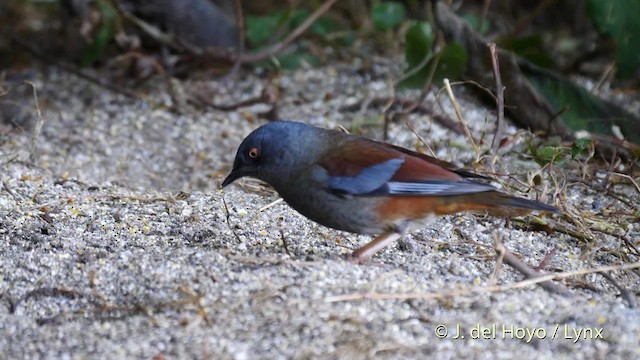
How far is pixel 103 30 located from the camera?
6.15 m

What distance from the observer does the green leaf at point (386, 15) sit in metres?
6.52

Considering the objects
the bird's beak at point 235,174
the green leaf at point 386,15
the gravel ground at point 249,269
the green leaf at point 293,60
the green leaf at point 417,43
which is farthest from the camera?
the green leaf at point 386,15

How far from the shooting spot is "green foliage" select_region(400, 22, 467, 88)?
213 inches

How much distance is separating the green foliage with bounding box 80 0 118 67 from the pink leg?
3.20m

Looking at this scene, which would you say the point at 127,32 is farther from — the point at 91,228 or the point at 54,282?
the point at 54,282

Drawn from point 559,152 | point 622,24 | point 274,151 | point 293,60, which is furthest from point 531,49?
point 274,151

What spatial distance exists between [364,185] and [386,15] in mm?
3282

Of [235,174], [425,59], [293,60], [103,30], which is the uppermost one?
[235,174]

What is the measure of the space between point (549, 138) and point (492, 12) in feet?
8.74

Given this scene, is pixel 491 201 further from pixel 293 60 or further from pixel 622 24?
pixel 293 60

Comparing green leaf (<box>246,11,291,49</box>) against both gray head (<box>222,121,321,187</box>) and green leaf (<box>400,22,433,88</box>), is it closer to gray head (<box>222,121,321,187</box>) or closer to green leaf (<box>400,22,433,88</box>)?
green leaf (<box>400,22,433,88</box>)

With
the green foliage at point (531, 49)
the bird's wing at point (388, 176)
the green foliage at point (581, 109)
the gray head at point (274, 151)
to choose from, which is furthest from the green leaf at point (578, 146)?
the green foliage at point (531, 49)

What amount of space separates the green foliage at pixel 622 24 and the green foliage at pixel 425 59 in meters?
0.92

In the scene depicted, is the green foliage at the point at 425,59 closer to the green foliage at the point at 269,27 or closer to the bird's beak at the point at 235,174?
the green foliage at the point at 269,27
